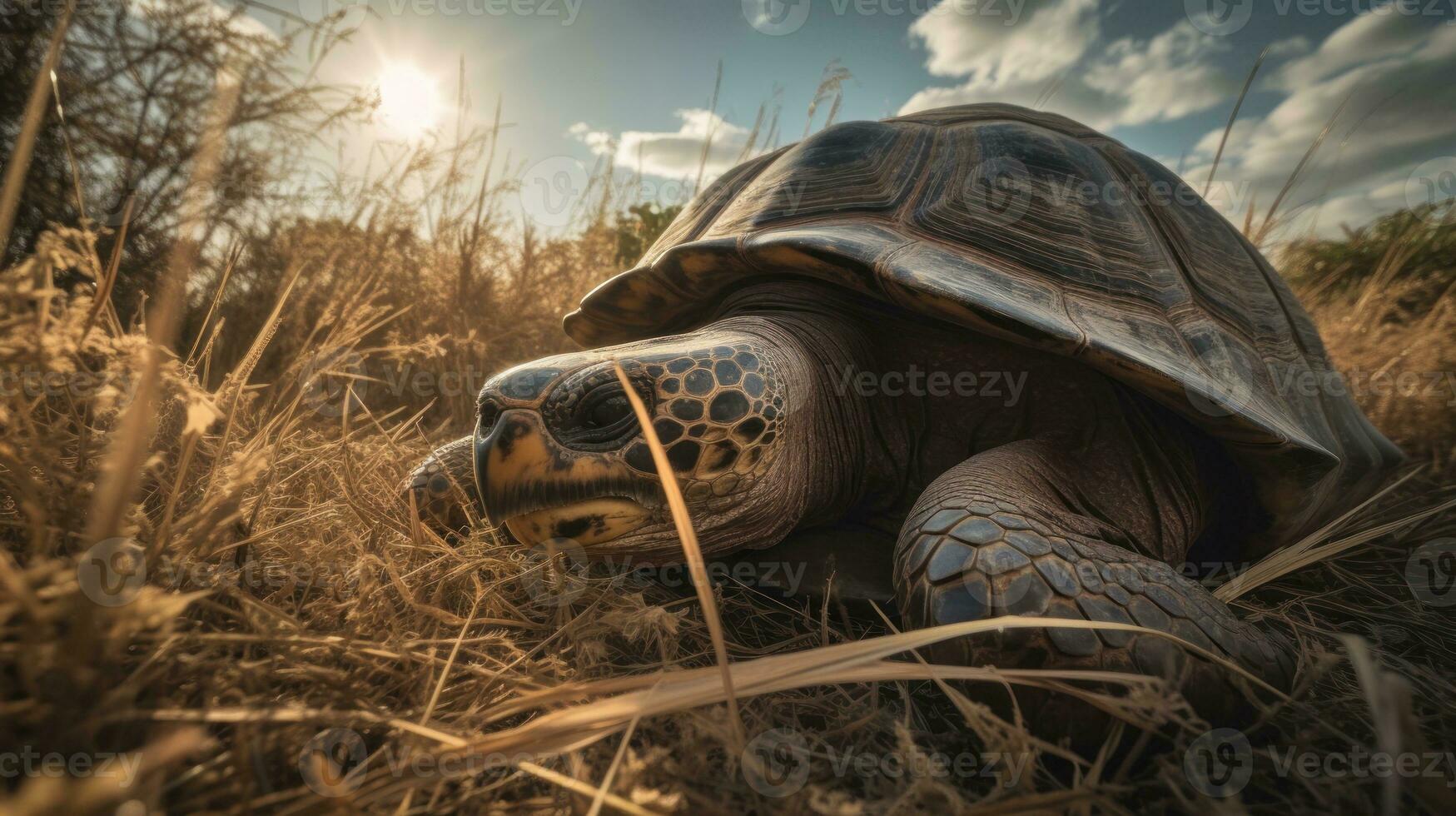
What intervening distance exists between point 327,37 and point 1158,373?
366cm

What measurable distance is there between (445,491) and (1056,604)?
163 cm

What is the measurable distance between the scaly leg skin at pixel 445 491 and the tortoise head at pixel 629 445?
0.53m

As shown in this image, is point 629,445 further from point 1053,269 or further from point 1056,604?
point 1053,269

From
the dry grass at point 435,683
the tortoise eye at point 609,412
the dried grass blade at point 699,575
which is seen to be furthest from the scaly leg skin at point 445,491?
the dried grass blade at point 699,575

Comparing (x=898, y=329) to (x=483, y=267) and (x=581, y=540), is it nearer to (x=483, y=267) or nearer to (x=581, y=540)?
(x=581, y=540)

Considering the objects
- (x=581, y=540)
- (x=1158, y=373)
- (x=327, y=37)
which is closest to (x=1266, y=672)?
(x=1158, y=373)

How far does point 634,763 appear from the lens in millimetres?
748

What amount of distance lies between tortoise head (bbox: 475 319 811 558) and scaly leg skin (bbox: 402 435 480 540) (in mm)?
531

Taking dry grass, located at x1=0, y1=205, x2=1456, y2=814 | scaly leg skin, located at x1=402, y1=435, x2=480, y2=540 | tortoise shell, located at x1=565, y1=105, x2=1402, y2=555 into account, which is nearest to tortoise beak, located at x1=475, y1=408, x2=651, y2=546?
dry grass, located at x1=0, y1=205, x2=1456, y2=814

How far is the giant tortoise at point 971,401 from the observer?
1151 millimetres

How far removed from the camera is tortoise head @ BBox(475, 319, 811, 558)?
1235mm

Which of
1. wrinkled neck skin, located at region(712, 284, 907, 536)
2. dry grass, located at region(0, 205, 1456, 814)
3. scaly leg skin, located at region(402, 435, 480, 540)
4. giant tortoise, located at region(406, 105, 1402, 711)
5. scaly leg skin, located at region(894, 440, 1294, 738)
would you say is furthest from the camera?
scaly leg skin, located at region(402, 435, 480, 540)

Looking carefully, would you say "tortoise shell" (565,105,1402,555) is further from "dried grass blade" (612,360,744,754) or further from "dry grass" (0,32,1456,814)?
"dried grass blade" (612,360,744,754)

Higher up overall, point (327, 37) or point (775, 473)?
point (327, 37)
